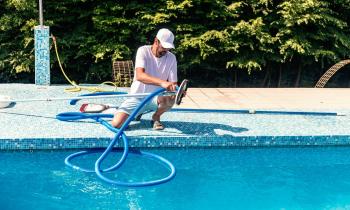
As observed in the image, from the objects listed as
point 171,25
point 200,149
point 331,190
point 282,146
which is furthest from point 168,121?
point 171,25

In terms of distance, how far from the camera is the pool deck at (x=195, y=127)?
5.89 metres

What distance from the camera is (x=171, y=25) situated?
35.9 ft

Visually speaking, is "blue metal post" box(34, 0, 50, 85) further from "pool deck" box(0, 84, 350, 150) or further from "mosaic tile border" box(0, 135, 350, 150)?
"mosaic tile border" box(0, 135, 350, 150)

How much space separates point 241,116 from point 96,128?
2034mm

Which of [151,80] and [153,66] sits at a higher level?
[153,66]

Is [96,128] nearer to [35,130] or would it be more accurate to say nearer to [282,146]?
[35,130]

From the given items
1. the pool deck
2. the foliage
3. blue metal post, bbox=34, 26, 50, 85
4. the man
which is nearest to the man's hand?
the man

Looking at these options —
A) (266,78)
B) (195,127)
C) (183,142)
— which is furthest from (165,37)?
(266,78)

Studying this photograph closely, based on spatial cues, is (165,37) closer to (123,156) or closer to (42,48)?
(123,156)

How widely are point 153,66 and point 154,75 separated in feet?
0.35

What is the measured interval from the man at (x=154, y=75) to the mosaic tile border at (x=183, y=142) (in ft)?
0.96

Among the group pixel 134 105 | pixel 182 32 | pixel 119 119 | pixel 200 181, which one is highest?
pixel 182 32

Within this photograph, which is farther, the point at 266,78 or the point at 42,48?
the point at 266,78

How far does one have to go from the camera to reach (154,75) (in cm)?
595
